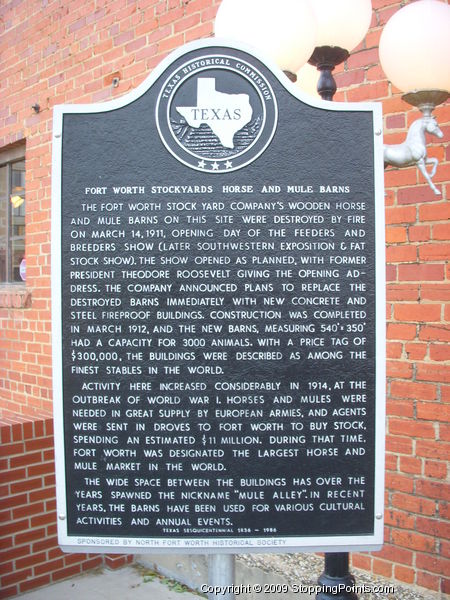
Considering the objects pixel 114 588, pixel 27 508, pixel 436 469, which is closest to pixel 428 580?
pixel 436 469

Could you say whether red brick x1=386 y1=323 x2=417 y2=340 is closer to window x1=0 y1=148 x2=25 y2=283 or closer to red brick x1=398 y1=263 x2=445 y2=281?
red brick x1=398 y1=263 x2=445 y2=281

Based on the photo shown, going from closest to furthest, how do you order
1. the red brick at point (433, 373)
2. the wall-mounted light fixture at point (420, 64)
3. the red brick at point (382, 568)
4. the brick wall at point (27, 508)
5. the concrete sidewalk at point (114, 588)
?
the wall-mounted light fixture at point (420, 64) < the red brick at point (433, 373) < the red brick at point (382, 568) < the brick wall at point (27, 508) < the concrete sidewalk at point (114, 588)

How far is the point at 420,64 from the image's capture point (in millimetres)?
2270

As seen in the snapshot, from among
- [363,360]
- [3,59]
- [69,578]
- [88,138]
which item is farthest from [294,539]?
[3,59]

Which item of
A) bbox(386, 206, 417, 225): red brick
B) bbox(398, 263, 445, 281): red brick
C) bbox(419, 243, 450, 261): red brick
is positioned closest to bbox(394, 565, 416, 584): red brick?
bbox(398, 263, 445, 281): red brick

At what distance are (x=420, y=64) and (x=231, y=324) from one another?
1.20 metres

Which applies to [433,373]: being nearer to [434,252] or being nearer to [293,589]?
[434,252]

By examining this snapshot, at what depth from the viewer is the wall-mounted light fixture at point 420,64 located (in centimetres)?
224

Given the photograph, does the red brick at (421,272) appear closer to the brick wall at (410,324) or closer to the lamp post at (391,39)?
the brick wall at (410,324)

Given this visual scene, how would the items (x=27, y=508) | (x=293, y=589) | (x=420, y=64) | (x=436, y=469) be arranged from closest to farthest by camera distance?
(x=420, y=64) → (x=436, y=469) → (x=293, y=589) → (x=27, y=508)

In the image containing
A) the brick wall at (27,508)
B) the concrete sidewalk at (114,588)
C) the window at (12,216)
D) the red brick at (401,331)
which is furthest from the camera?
the window at (12,216)

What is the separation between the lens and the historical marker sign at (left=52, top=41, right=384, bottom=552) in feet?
6.81

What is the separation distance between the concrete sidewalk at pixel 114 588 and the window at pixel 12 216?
9.52 feet

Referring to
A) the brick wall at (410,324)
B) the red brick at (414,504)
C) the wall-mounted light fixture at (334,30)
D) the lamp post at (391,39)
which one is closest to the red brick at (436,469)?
the brick wall at (410,324)
